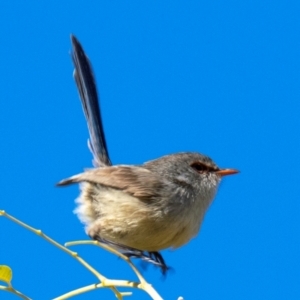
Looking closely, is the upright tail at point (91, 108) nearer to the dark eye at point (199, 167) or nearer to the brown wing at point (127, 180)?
the brown wing at point (127, 180)

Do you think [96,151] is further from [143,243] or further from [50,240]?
[50,240]

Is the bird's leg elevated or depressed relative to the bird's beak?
depressed

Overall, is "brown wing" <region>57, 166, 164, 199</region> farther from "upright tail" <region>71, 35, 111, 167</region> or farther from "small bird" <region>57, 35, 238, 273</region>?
"upright tail" <region>71, 35, 111, 167</region>

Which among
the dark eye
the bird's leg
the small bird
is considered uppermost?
the dark eye

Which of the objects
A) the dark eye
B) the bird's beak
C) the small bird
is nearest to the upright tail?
the small bird

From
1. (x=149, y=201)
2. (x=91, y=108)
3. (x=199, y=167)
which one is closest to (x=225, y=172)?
→ (x=199, y=167)

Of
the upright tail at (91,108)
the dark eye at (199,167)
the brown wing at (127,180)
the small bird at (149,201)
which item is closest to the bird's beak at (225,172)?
the small bird at (149,201)

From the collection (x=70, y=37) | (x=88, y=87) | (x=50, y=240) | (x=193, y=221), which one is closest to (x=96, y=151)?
(x=88, y=87)

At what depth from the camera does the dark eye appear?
164 inches

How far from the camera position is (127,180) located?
406 centimetres

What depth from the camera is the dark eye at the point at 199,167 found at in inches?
164

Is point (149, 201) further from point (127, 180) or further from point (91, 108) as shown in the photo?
point (91, 108)

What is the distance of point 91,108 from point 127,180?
91 cm

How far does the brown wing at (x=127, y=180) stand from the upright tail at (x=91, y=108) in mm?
516
